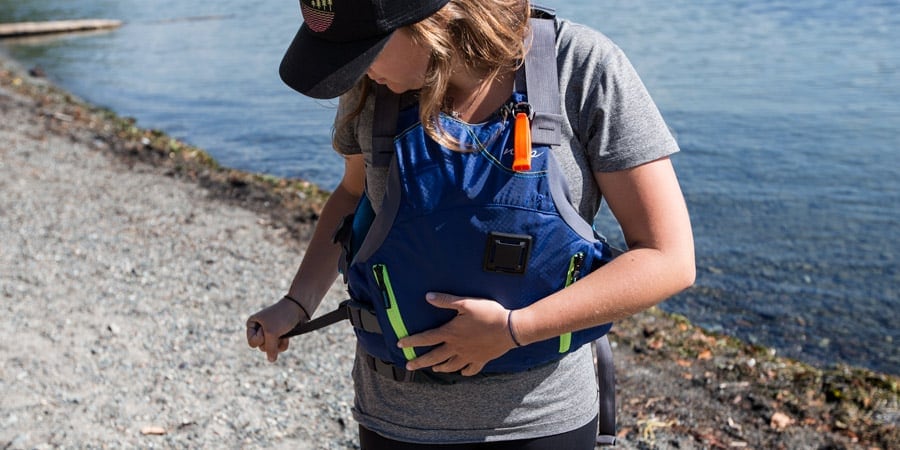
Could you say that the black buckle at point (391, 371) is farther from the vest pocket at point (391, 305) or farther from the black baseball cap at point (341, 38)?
the black baseball cap at point (341, 38)

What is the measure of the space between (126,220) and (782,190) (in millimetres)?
7234

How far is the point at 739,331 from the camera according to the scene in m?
7.57

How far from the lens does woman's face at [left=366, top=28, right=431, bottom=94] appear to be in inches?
69.7

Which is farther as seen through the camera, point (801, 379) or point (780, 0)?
point (780, 0)

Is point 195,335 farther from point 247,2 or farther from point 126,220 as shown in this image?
point 247,2

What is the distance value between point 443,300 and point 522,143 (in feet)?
1.22

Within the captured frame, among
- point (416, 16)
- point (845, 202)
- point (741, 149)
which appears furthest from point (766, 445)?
point (741, 149)

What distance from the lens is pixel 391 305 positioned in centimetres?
199

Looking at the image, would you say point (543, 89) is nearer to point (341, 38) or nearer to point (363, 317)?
point (341, 38)

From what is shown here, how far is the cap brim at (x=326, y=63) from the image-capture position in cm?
175

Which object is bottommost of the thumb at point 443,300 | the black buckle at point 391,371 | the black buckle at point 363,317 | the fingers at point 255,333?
the fingers at point 255,333

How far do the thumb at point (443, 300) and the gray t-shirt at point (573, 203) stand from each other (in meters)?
0.22

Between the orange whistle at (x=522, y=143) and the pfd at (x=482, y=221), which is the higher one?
the orange whistle at (x=522, y=143)

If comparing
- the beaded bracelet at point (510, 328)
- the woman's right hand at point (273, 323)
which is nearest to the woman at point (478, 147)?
the beaded bracelet at point (510, 328)
